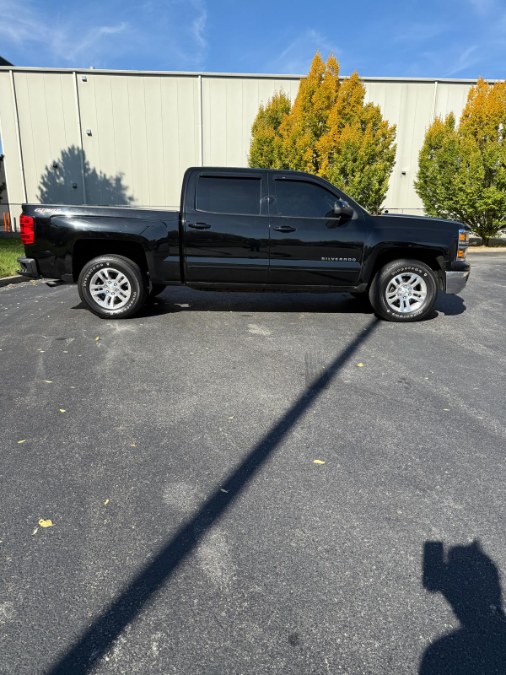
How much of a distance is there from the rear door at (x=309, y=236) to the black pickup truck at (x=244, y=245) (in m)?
0.01

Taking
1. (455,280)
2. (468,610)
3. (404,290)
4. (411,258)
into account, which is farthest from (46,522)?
(455,280)

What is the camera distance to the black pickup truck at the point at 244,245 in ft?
20.1

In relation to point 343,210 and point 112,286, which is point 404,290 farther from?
point 112,286

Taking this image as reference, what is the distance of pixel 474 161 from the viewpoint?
14.5 metres

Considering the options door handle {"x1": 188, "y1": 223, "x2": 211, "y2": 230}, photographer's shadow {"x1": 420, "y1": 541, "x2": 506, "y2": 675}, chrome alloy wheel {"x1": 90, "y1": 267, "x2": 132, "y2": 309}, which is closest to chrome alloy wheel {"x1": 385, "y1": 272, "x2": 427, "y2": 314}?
door handle {"x1": 188, "y1": 223, "x2": 211, "y2": 230}

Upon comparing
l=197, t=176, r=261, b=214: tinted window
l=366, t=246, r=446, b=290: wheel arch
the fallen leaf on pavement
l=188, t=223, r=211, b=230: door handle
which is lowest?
the fallen leaf on pavement

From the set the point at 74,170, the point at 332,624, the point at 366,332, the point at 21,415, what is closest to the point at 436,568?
the point at 332,624

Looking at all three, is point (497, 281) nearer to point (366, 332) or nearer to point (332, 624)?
point (366, 332)

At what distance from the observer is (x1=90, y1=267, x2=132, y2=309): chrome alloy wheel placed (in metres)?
6.27

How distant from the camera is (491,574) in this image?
210 cm

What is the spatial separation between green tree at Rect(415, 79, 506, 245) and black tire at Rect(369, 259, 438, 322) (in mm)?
10147

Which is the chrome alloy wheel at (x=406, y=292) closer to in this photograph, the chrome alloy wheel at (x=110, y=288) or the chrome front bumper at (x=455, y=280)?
the chrome front bumper at (x=455, y=280)

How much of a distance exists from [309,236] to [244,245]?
0.87 metres

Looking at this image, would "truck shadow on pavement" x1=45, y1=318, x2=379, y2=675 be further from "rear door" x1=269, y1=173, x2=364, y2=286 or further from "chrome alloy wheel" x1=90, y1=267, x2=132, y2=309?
"chrome alloy wheel" x1=90, y1=267, x2=132, y2=309
